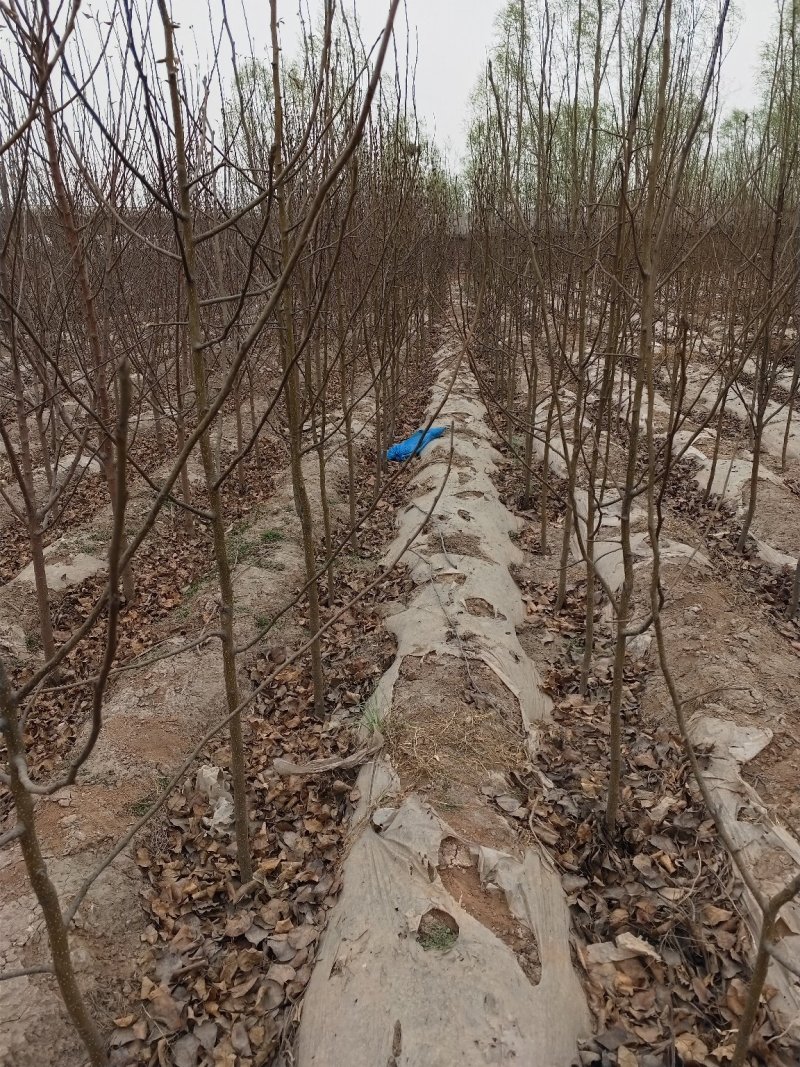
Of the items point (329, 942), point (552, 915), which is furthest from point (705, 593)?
point (329, 942)

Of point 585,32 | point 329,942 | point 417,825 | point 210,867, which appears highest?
point 585,32

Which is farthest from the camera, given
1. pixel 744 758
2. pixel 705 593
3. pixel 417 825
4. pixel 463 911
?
pixel 705 593

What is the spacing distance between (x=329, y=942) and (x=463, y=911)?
1.49 ft

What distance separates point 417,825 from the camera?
2398mm

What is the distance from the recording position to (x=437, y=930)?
2.03m

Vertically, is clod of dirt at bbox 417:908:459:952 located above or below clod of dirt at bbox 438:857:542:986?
above

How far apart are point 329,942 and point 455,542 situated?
116 inches

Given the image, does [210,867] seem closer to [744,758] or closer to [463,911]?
[463,911]

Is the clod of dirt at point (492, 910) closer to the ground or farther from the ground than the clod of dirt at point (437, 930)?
closer to the ground

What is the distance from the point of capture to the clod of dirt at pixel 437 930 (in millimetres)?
1981

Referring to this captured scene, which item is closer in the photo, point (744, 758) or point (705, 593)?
point (744, 758)

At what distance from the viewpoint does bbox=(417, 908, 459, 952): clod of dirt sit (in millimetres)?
1981

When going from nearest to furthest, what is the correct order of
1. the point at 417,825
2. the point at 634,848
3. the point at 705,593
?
the point at 417,825 → the point at 634,848 → the point at 705,593

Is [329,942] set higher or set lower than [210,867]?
higher
